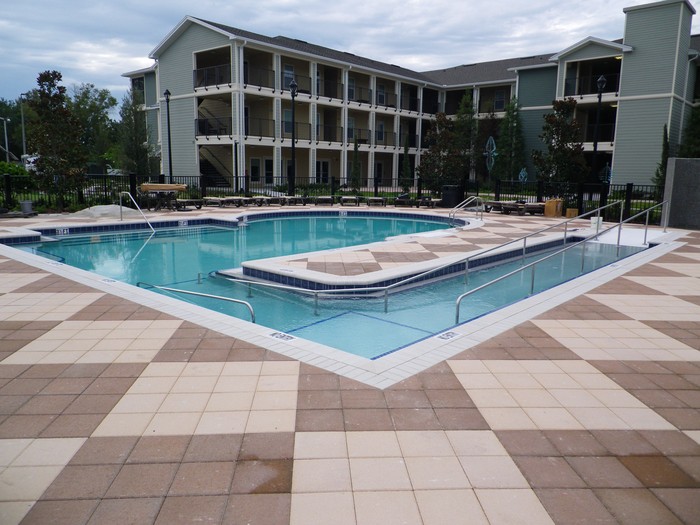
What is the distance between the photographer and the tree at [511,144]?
3384 centimetres

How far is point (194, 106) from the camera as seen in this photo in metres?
30.3

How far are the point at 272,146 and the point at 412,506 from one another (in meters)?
29.6

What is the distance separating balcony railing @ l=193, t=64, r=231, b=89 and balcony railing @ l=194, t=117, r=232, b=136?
199cm

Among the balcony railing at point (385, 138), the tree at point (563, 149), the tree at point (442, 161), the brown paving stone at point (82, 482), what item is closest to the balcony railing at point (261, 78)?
the balcony railing at point (385, 138)

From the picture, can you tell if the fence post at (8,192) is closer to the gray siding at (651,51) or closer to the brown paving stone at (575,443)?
the brown paving stone at (575,443)

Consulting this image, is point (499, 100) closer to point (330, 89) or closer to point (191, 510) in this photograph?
point (330, 89)

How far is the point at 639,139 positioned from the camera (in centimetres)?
2830

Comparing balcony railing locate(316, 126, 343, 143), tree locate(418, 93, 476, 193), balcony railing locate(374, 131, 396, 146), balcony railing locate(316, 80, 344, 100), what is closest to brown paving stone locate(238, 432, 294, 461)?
tree locate(418, 93, 476, 193)

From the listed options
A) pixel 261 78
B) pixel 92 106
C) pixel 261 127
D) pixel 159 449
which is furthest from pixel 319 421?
pixel 92 106

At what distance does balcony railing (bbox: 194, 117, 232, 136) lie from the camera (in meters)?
29.4

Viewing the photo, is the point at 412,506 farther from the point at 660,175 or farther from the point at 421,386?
the point at 660,175

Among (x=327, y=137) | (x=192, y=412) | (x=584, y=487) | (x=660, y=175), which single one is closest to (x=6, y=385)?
(x=192, y=412)

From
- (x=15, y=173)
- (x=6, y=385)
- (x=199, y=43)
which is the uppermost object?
(x=199, y=43)

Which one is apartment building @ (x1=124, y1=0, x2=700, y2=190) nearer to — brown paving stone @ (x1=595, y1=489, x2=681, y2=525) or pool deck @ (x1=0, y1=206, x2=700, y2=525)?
pool deck @ (x1=0, y1=206, x2=700, y2=525)
